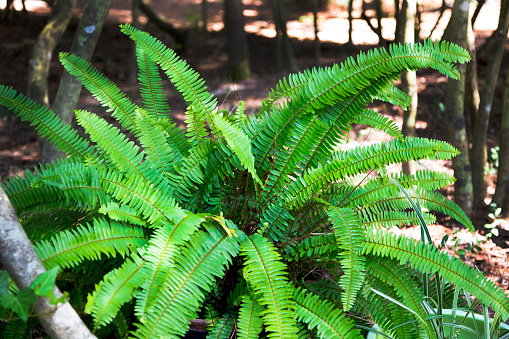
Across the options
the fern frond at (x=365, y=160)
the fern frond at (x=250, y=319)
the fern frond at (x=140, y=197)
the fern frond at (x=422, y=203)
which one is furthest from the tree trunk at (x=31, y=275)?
the fern frond at (x=422, y=203)

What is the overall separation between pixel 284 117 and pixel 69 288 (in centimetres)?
129

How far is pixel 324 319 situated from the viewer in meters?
1.74

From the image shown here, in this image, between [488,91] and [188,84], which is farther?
[488,91]

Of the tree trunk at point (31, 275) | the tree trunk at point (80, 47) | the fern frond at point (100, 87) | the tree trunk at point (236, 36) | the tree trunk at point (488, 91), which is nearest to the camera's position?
the tree trunk at point (31, 275)

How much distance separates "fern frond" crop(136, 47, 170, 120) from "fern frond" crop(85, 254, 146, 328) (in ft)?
3.32

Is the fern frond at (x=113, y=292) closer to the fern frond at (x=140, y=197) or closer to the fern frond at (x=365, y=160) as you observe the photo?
the fern frond at (x=140, y=197)

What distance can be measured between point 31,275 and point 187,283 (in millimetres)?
524

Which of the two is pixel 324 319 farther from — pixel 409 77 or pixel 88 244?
pixel 409 77

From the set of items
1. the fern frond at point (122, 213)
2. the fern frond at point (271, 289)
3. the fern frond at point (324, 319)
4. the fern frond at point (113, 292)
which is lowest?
the fern frond at point (324, 319)

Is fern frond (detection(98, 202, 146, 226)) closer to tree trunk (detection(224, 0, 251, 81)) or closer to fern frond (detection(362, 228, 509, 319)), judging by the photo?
fern frond (detection(362, 228, 509, 319))

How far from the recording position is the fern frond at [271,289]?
1659 millimetres

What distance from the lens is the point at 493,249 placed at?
3.15m

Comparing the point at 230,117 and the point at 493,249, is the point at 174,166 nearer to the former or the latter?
the point at 230,117

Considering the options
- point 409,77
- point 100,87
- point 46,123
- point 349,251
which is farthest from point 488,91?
point 46,123
